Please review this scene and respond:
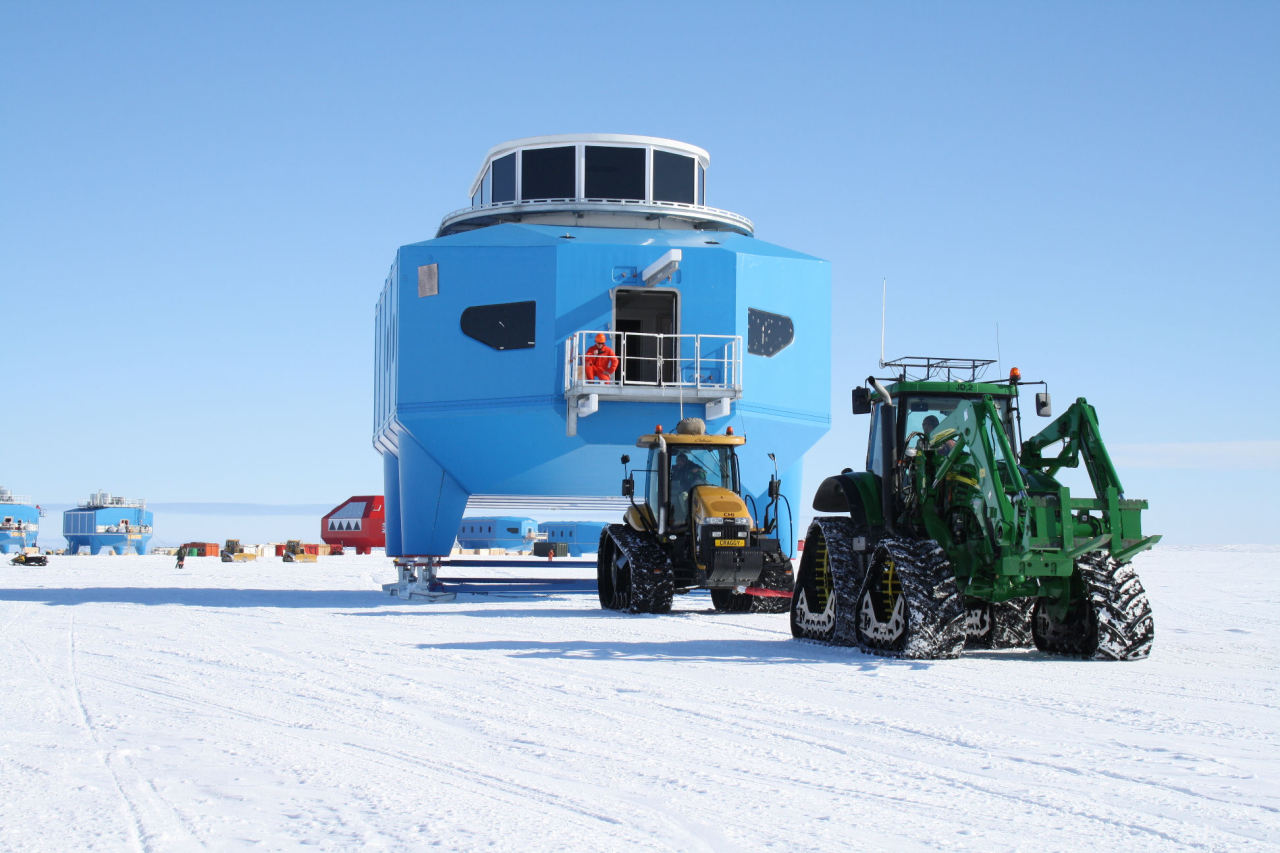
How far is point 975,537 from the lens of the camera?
39.4ft

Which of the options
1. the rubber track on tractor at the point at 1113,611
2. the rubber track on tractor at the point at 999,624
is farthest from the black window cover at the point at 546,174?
the rubber track on tractor at the point at 1113,611

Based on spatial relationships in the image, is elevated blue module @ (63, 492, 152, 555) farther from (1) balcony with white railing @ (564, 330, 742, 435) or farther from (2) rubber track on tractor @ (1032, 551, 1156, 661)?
(2) rubber track on tractor @ (1032, 551, 1156, 661)

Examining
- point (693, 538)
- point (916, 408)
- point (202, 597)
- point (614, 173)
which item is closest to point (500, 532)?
point (614, 173)

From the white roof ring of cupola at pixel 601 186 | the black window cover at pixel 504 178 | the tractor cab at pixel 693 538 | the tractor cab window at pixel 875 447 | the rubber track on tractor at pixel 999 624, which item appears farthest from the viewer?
the black window cover at pixel 504 178

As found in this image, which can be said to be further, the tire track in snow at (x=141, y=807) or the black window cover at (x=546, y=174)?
the black window cover at (x=546, y=174)

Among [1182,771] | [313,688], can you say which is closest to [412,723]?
[313,688]

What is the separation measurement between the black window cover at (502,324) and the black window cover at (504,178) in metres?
3.95

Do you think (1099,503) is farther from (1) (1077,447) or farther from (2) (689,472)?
(2) (689,472)

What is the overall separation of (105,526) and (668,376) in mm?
67611

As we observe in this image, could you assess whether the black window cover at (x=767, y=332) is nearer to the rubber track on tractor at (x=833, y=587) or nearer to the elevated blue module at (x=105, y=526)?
the rubber track on tractor at (x=833, y=587)

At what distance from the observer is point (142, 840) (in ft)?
17.5

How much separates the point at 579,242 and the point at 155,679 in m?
13.9

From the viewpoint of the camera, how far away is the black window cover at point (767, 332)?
78.1 feet

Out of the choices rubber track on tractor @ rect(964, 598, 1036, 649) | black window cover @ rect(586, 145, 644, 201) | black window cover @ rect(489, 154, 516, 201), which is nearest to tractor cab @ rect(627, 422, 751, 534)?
rubber track on tractor @ rect(964, 598, 1036, 649)
